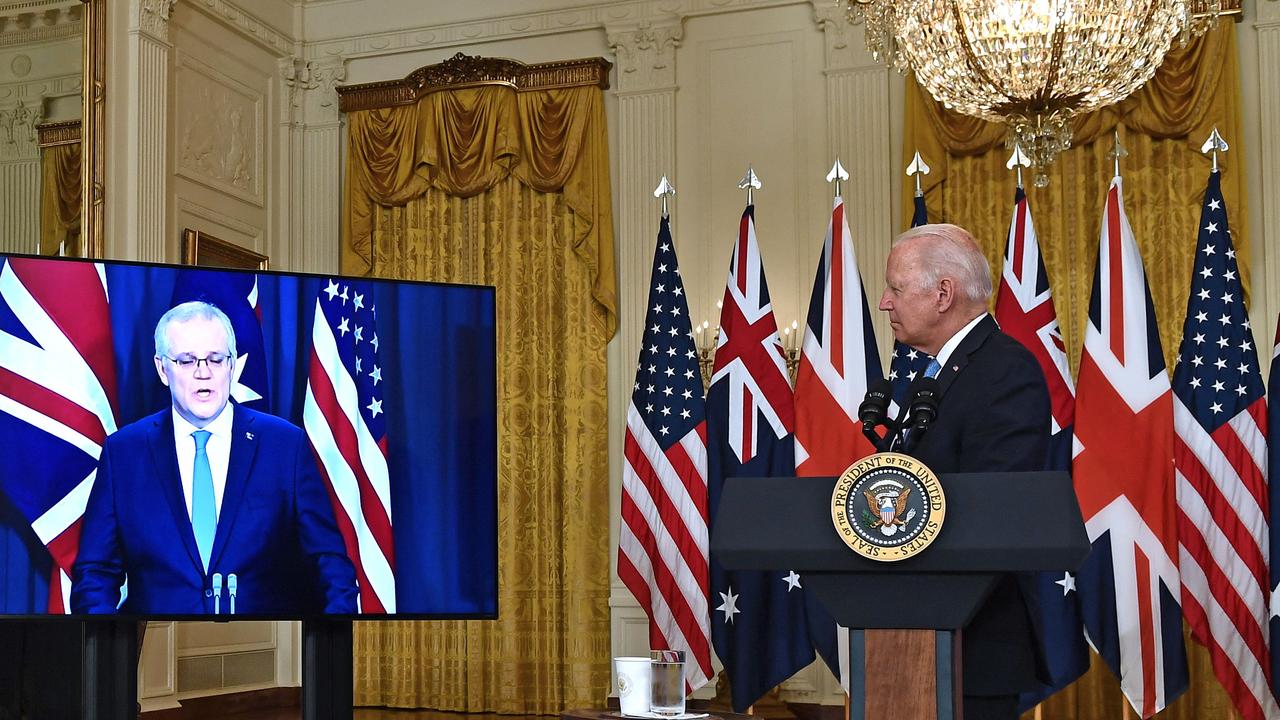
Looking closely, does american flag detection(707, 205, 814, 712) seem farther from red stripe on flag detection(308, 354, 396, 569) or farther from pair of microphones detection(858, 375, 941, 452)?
pair of microphones detection(858, 375, 941, 452)

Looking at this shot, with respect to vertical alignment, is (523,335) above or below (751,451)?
above

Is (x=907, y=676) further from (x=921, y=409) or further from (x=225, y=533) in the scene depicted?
(x=225, y=533)

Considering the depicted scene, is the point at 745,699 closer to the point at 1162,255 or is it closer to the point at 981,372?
the point at 1162,255

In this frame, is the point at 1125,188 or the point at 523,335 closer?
the point at 1125,188

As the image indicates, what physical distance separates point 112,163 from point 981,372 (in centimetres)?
644

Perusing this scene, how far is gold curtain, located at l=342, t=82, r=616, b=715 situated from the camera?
8.38 meters

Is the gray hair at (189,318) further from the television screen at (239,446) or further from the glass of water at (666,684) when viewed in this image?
the glass of water at (666,684)

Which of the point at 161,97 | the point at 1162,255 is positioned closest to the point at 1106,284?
the point at 1162,255

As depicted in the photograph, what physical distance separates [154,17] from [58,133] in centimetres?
102

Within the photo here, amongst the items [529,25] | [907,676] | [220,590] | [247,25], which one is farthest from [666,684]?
[247,25]

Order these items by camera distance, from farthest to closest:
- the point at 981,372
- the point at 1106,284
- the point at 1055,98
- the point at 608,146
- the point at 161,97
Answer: the point at 608,146 → the point at 161,97 → the point at 1106,284 → the point at 1055,98 → the point at 981,372

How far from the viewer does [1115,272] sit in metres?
6.33

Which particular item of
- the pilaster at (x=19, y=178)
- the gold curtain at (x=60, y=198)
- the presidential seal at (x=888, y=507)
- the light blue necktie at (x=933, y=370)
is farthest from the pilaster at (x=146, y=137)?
the presidential seal at (x=888, y=507)

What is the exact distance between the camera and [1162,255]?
7.51m
